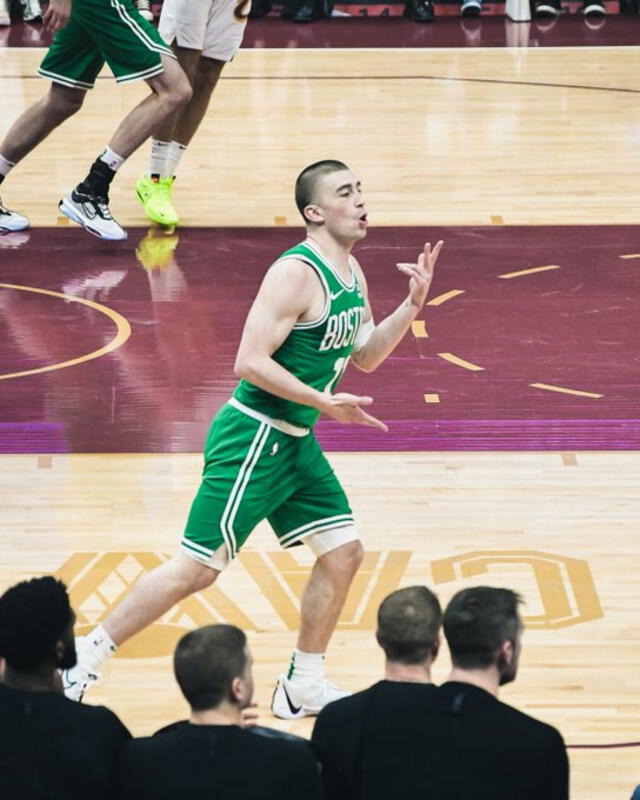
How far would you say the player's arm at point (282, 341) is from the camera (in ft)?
15.7

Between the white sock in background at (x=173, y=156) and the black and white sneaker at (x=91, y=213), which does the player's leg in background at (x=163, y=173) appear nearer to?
the white sock in background at (x=173, y=156)

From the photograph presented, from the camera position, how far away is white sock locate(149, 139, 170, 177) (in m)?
9.76

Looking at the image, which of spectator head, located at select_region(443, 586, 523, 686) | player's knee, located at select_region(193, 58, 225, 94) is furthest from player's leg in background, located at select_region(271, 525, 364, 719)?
player's knee, located at select_region(193, 58, 225, 94)

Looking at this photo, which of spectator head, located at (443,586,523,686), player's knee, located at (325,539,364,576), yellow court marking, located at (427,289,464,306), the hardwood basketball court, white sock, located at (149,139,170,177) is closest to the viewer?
spectator head, located at (443,586,523,686)

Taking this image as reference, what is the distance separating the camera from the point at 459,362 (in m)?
7.83

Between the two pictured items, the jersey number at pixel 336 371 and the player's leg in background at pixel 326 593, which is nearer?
the player's leg in background at pixel 326 593

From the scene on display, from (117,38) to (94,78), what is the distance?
457mm

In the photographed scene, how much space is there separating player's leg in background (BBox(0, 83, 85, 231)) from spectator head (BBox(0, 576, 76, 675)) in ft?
19.3

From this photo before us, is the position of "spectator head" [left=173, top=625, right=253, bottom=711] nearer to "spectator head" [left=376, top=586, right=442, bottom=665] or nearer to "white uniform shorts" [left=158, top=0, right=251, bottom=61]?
"spectator head" [left=376, top=586, right=442, bottom=665]

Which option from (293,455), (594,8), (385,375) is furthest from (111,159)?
(594,8)

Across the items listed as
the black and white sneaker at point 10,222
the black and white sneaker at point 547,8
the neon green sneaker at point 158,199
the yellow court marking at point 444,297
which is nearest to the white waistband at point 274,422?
the yellow court marking at point 444,297

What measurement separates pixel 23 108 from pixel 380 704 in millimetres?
8950

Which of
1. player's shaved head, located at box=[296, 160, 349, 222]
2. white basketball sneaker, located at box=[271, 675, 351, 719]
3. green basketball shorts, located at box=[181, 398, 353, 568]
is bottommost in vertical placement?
white basketball sneaker, located at box=[271, 675, 351, 719]

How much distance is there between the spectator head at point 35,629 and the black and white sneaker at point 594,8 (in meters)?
12.3
